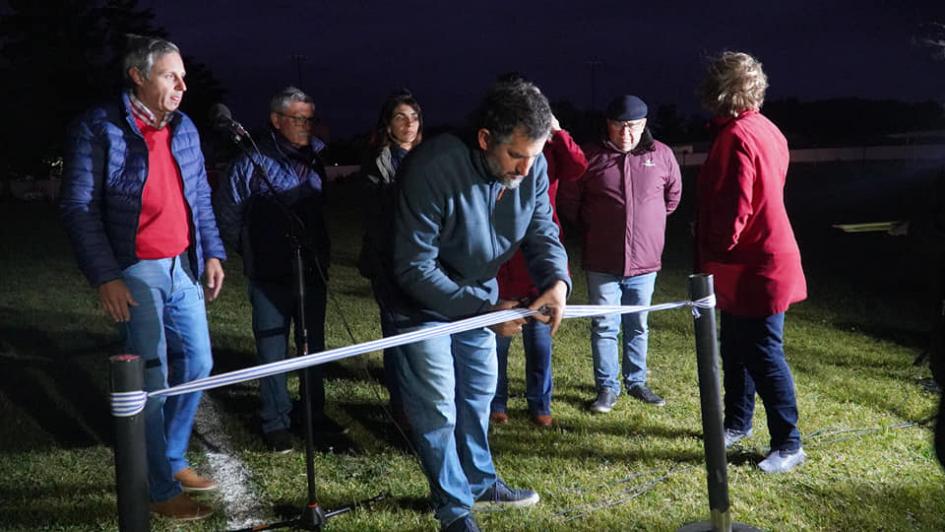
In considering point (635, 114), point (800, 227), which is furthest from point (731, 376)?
point (800, 227)

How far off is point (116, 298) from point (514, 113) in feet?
5.87

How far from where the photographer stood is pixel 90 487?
4.20m

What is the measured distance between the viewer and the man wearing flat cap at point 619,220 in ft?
17.0

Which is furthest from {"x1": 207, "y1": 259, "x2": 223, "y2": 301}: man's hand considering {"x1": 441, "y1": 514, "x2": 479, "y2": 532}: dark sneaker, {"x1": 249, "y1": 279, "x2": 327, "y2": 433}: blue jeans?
→ {"x1": 441, "y1": 514, "x2": 479, "y2": 532}: dark sneaker

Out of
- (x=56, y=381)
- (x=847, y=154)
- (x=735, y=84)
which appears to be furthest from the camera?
(x=847, y=154)

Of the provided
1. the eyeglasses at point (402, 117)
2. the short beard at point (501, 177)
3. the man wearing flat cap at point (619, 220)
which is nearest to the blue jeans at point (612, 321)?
the man wearing flat cap at point (619, 220)

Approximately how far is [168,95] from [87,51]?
56883 millimetres

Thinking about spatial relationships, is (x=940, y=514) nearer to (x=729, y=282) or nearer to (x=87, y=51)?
(x=729, y=282)

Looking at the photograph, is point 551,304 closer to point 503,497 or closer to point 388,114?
point 503,497

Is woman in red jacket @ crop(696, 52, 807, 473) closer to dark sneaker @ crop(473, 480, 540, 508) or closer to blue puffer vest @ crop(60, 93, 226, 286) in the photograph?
dark sneaker @ crop(473, 480, 540, 508)

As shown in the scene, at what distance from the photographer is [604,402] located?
5.30m

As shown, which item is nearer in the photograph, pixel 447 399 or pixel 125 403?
pixel 125 403

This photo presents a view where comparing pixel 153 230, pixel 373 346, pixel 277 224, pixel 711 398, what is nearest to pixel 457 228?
pixel 373 346

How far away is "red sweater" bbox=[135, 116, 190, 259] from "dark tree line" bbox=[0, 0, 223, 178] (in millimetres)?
49953
